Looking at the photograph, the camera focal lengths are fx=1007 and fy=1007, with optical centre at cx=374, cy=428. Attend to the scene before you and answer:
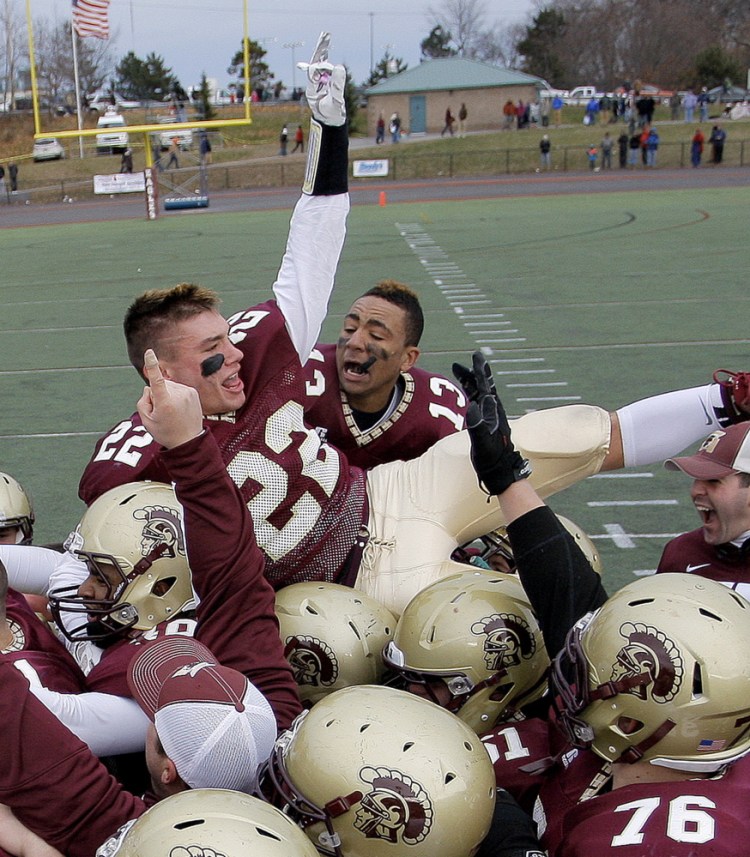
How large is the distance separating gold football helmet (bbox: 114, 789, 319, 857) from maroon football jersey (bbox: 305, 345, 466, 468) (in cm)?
243

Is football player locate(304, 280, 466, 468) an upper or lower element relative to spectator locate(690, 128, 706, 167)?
lower

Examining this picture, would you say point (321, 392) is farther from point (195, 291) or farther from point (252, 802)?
point (252, 802)

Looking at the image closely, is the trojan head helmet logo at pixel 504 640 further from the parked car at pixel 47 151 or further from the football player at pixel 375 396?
the parked car at pixel 47 151

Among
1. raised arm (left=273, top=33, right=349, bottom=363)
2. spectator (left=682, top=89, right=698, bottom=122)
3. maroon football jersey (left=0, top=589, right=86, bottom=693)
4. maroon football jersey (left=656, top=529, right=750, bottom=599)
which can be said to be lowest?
maroon football jersey (left=0, top=589, right=86, bottom=693)

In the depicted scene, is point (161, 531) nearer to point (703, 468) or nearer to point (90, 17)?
point (703, 468)

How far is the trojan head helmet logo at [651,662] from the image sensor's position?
2250 millimetres

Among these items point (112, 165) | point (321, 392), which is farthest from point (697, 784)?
point (112, 165)

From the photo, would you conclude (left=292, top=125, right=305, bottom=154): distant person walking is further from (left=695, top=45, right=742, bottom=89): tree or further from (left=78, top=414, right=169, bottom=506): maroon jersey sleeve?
(left=78, top=414, right=169, bottom=506): maroon jersey sleeve

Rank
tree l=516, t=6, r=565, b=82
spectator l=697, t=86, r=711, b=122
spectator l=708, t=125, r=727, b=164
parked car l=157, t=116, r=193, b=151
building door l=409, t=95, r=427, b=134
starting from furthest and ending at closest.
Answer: tree l=516, t=6, r=565, b=82
building door l=409, t=95, r=427, b=134
spectator l=697, t=86, r=711, b=122
parked car l=157, t=116, r=193, b=151
spectator l=708, t=125, r=727, b=164

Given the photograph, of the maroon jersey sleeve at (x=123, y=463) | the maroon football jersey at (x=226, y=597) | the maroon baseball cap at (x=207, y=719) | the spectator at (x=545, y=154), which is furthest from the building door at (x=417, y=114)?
the maroon baseball cap at (x=207, y=719)

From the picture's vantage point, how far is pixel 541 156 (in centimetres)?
3384

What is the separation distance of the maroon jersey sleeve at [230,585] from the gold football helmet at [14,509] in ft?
3.82

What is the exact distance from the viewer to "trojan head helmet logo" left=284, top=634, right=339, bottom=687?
2920 millimetres

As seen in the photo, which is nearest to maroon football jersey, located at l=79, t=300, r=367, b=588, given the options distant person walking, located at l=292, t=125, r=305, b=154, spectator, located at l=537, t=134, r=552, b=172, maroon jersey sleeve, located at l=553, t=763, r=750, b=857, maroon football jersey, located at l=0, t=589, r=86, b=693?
maroon football jersey, located at l=0, t=589, r=86, b=693
